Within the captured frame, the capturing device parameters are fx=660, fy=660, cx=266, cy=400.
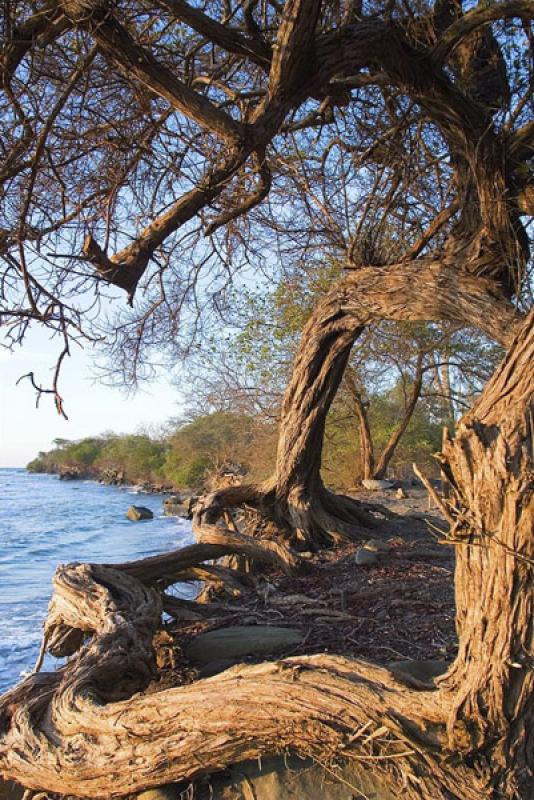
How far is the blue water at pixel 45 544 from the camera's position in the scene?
863cm

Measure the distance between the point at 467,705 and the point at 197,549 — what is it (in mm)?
3804

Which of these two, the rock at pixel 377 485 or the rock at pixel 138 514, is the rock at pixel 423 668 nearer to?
the rock at pixel 377 485

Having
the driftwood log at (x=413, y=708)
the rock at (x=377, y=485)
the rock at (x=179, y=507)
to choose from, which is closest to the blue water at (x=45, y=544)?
the rock at (x=179, y=507)

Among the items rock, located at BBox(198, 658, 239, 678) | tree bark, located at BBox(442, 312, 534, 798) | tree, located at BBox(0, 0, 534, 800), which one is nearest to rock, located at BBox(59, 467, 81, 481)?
tree, located at BBox(0, 0, 534, 800)

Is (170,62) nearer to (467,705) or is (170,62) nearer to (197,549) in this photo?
(197,549)

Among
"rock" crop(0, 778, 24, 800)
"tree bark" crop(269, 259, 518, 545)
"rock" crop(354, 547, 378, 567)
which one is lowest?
"rock" crop(0, 778, 24, 800)

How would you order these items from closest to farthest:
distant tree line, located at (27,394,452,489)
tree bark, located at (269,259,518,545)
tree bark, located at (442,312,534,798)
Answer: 1. tree bark, located at (442,312,534,798)
2. tree bark, located at (269,259,518,545)
3. distant tree line, located at (27,394,452,489)

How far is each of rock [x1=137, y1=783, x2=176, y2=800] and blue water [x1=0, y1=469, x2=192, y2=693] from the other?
436cm

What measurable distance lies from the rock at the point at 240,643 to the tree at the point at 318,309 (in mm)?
396

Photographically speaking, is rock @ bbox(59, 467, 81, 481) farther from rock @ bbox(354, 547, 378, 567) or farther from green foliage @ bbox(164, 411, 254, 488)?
rock @ bbox(354, 547, 378, 567)

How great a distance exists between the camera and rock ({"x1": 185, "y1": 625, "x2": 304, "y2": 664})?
4.43 meters

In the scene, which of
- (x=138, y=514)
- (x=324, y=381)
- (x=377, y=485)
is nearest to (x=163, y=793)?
(x=324, y=381)

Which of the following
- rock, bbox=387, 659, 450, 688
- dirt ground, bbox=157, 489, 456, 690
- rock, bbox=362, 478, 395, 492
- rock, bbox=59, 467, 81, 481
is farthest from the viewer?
rock, bbox=59, 467, 81, 481

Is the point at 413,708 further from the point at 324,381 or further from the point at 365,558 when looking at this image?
the point at 324,381
